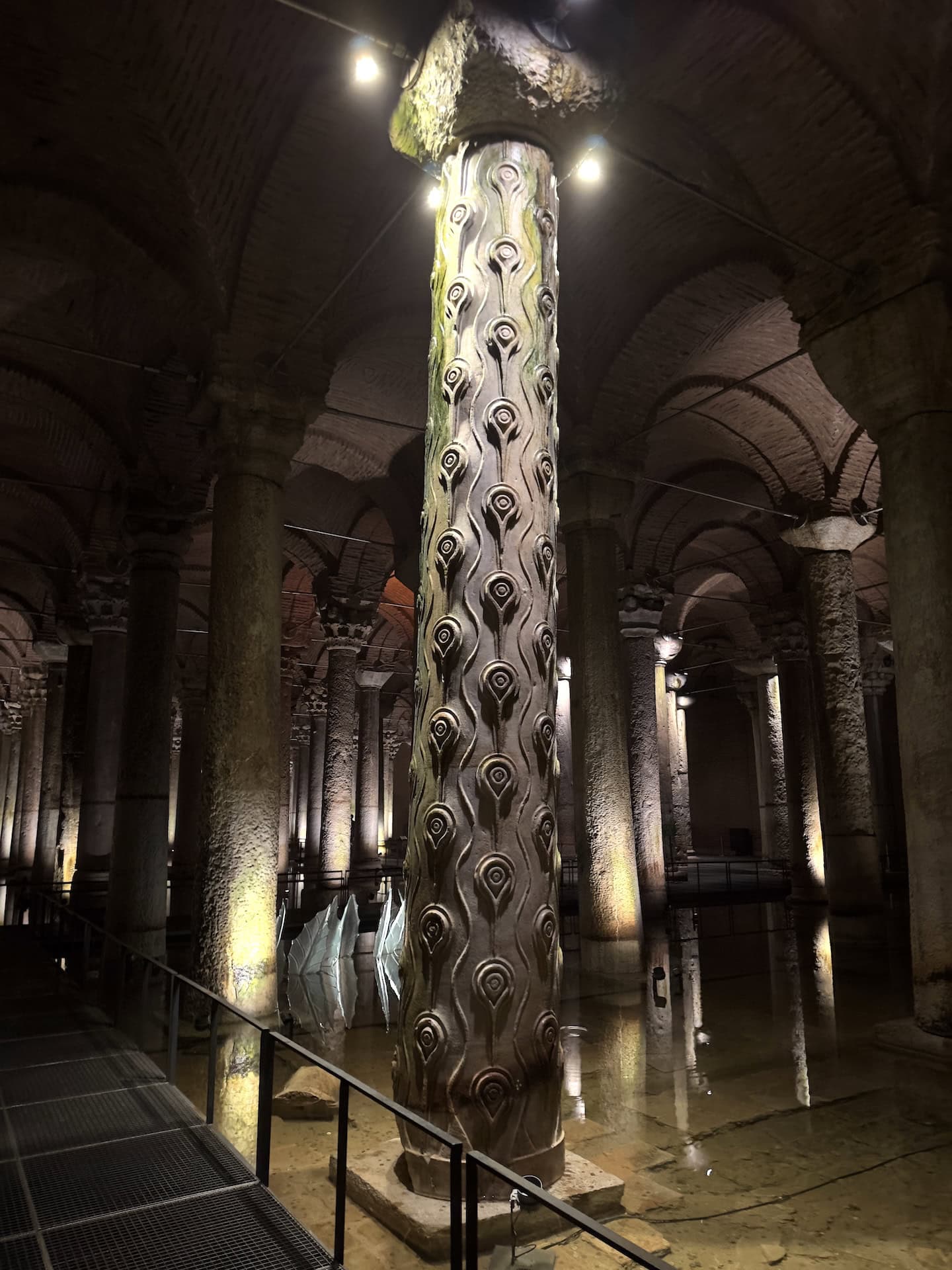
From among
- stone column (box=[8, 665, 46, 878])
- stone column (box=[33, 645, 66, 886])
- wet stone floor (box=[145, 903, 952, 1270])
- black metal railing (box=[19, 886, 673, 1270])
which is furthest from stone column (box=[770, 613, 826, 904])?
stone column (box=[8, 665, 46, 878])

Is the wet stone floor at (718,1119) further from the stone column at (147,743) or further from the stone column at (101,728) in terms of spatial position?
the stone column at (101,728)

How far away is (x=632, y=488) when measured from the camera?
→ 903 cm

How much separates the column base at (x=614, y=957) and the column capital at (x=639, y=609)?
5.98m

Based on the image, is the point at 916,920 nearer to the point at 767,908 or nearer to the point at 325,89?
the point at 325,89

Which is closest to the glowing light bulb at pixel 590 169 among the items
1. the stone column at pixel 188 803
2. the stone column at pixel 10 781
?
the stone column at pixel 188 803

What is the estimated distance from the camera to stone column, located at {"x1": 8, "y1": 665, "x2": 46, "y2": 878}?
58.3ft

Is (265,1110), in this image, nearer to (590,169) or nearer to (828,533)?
(590,169)

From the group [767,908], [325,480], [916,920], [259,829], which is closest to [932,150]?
[916,920]

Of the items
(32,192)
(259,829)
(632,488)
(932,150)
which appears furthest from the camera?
(632,488)

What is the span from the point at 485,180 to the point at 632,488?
5.61m

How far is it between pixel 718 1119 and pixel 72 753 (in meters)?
10.6

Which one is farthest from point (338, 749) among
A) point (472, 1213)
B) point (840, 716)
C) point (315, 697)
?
point (472, 1213)

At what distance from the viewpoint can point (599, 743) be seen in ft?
26.8

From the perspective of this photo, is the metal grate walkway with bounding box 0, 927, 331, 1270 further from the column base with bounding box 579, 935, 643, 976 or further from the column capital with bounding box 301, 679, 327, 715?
the column capital with bounding box 301, 679, 327, 715
